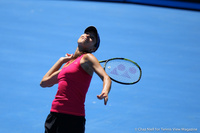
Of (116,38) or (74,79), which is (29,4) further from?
(74,79)

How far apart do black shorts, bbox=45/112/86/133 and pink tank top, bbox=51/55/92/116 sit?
0.13 ft

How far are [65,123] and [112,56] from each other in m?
3.70

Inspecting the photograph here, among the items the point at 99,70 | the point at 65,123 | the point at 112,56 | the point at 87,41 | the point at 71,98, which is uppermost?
the point at 87,41

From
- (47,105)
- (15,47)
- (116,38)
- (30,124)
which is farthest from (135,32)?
(30,124)

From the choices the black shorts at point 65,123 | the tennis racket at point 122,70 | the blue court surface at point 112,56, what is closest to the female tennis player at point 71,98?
the black shorts at point 65,123

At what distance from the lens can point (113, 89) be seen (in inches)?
200

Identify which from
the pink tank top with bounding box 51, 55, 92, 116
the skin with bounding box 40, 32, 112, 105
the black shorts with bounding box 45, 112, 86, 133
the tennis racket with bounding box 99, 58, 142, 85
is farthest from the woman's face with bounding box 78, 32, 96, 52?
the black shorts with bounding box 45, 112, 86, 133

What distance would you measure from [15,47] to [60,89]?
4.09 m

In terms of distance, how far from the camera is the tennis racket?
3.07 metres

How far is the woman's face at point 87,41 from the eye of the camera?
2.70m

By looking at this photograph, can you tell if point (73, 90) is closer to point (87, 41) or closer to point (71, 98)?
point (71, 98)

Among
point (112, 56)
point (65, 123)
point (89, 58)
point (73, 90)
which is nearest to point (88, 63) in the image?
point (89, 58)

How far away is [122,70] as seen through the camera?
3.14 meters

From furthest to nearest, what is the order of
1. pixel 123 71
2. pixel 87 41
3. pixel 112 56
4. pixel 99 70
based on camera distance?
pixel 112 56
pixel 123 71
pixel 87 41
pixel 99 70
